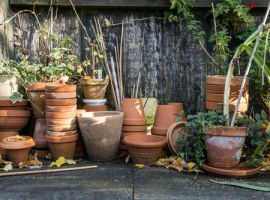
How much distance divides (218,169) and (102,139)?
106cm

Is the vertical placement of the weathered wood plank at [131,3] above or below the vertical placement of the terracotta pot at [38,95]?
above

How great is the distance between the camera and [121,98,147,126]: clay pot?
2615mm

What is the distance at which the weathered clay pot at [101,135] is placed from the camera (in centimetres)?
236

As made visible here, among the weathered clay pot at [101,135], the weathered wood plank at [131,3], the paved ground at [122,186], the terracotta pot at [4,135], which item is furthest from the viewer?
the weathered wood plank at [131,3]

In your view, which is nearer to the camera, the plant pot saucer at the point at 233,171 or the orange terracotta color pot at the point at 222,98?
A: the plant pot saucer at the point at 233,171

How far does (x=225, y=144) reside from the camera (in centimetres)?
202

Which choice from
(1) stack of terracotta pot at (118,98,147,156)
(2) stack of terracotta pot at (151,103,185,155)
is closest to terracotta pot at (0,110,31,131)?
(1) stack of terracotta pot at (118,98,147,156)

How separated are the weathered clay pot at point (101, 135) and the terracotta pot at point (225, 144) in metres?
0.85

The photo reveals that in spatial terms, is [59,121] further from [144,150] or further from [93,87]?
[144,150]

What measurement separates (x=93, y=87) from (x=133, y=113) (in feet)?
1.93

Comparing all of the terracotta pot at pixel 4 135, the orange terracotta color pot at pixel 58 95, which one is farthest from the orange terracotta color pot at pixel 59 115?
the terracotta pot at pixel 4 135

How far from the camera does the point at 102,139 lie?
2.41 meters

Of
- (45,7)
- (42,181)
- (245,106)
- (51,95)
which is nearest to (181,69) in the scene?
(245,106)

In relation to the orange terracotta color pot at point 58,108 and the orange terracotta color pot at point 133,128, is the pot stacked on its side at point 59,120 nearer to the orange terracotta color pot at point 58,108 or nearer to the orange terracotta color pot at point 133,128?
the orange terracotta color pot at point 58,108
